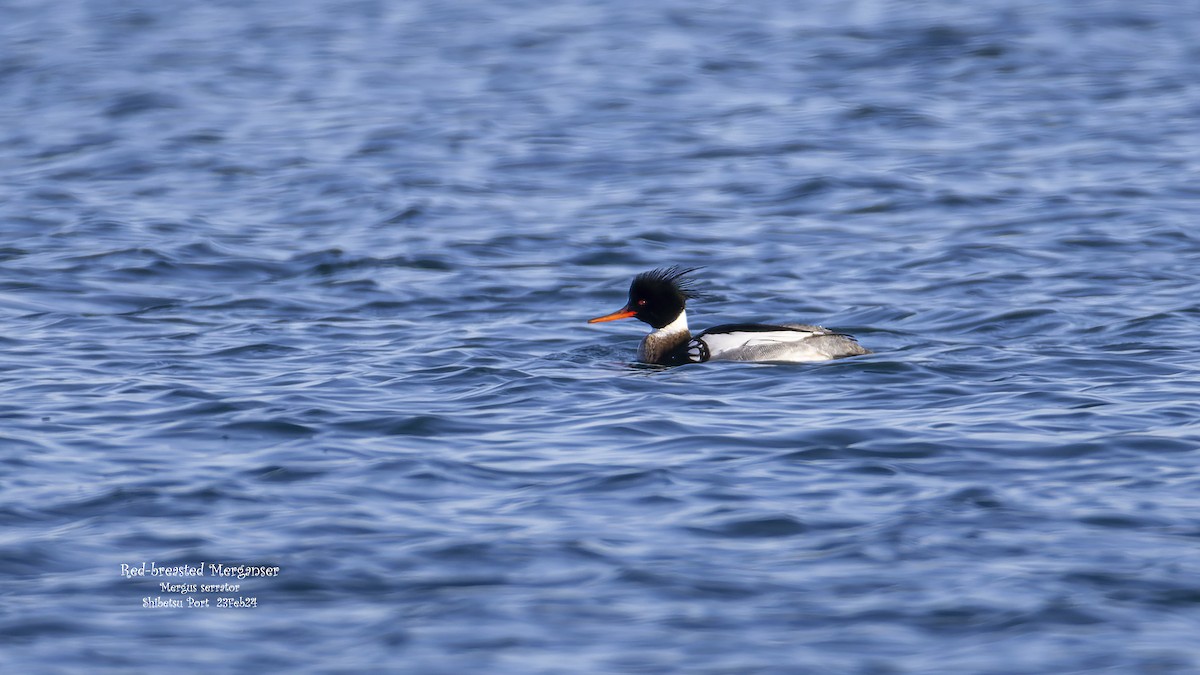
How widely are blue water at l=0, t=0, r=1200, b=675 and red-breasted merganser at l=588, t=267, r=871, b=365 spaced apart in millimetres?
193

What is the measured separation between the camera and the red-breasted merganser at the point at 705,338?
13.3 m

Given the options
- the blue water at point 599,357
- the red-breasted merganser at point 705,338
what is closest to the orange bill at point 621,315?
the red-breasted merganser at point 705,338

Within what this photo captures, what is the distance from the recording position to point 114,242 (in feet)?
60.0

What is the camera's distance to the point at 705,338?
45.8 ft

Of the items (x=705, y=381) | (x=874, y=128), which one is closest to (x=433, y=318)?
(x=705, y=381)

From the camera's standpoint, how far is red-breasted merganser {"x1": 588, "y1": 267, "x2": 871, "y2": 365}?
43.5 ft

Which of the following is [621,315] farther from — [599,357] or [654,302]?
[599,357]

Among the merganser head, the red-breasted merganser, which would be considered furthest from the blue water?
the merganser head

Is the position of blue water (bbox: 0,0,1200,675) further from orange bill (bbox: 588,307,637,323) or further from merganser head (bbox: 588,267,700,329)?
merganser head (bbox: 588,267,700,329)

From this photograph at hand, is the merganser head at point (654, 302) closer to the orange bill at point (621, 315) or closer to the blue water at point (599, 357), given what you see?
the orange bill at point (621, 315)

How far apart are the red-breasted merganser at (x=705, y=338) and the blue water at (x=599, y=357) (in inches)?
7.6

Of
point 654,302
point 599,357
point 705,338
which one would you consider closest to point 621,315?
point 654,302

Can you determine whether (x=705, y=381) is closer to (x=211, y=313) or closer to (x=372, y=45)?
(x=211, y=313)

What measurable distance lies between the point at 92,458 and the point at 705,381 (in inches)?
188
